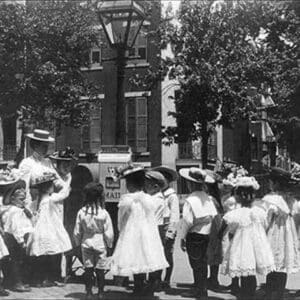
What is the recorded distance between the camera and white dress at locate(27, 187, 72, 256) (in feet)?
24.0

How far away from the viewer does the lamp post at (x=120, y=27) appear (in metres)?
7.60

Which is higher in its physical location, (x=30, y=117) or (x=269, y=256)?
(x=30, y=117)

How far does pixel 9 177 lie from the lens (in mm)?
7422

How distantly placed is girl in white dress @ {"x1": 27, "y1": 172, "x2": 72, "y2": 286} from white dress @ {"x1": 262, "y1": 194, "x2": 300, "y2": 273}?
2.71m

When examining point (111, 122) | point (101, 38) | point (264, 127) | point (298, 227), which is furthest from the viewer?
point (264, 127)

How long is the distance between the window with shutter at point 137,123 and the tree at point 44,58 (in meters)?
3.80

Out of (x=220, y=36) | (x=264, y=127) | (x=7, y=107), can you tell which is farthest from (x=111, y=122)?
(x=264, y=127)

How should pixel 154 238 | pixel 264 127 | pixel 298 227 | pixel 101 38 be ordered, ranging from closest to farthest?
pixel 154 238
pixel 298 227
pixel 101 38
pixel 264 127

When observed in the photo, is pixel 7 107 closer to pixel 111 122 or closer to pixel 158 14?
pixel 111 122

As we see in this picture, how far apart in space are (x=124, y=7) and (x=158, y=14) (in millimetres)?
17134

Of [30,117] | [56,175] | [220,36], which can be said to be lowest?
[56,175]

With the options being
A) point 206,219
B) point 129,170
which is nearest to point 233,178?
point 206,219

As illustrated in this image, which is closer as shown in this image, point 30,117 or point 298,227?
point 298,227

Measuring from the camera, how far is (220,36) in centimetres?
1909
